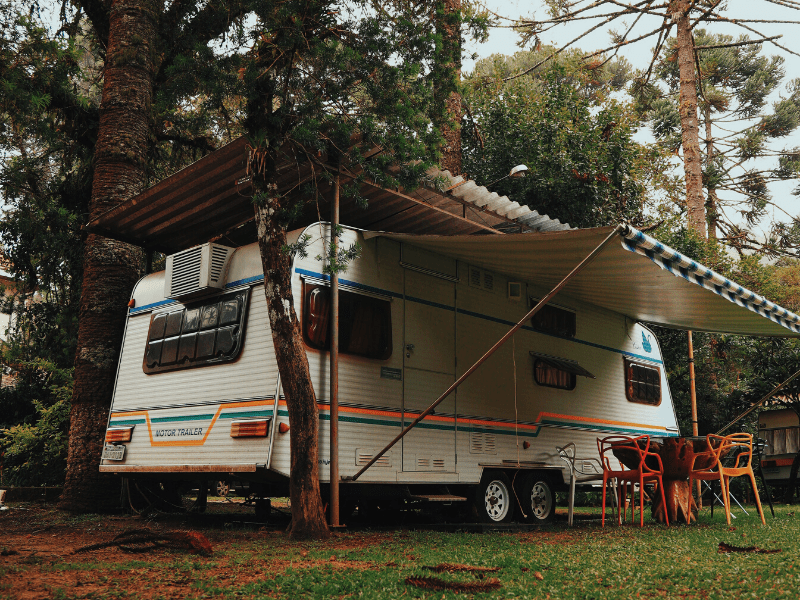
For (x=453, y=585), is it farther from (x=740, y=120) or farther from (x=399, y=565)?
(x=740, y=120)

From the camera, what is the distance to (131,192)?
902 cm

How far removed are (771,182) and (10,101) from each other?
21.0 meters

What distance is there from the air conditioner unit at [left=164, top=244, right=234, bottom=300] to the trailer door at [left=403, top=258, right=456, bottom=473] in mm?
1782

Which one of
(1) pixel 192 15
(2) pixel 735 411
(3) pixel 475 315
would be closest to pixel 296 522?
(3) pixel 475 315

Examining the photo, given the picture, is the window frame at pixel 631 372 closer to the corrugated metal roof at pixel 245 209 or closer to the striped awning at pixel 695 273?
the striped awning at pixel 695 273

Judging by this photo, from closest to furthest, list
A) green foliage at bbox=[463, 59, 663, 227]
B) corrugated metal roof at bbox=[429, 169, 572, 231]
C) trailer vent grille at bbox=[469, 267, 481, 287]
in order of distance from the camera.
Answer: corrugated metal roof at bbox=[429, 169, 572, 231]
trailer vent grille at bbox=[469, 267, 481, 287]
green foliage at bbox=[463, 59, 663, 227]

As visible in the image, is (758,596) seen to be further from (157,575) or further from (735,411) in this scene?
(735,411)

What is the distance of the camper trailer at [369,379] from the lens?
6.30 meters

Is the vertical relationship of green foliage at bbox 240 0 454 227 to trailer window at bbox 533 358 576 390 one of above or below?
above

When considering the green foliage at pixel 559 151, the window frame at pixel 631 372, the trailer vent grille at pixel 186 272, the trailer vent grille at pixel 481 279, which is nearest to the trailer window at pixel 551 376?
the trailer vent grille at pixel 481 279

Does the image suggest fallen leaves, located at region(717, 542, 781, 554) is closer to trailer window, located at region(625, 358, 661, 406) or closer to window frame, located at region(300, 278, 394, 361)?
window frame, located at region(300, 278, 394, 361)

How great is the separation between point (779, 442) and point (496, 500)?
10462 millimetres

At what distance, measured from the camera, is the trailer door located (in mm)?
6949

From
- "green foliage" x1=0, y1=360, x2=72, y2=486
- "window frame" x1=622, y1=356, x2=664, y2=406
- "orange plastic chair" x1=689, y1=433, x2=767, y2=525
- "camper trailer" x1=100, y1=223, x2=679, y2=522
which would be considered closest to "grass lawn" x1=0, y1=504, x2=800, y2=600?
"orange plastic chair" x1=689, y1=433, x2=767, y2=525
